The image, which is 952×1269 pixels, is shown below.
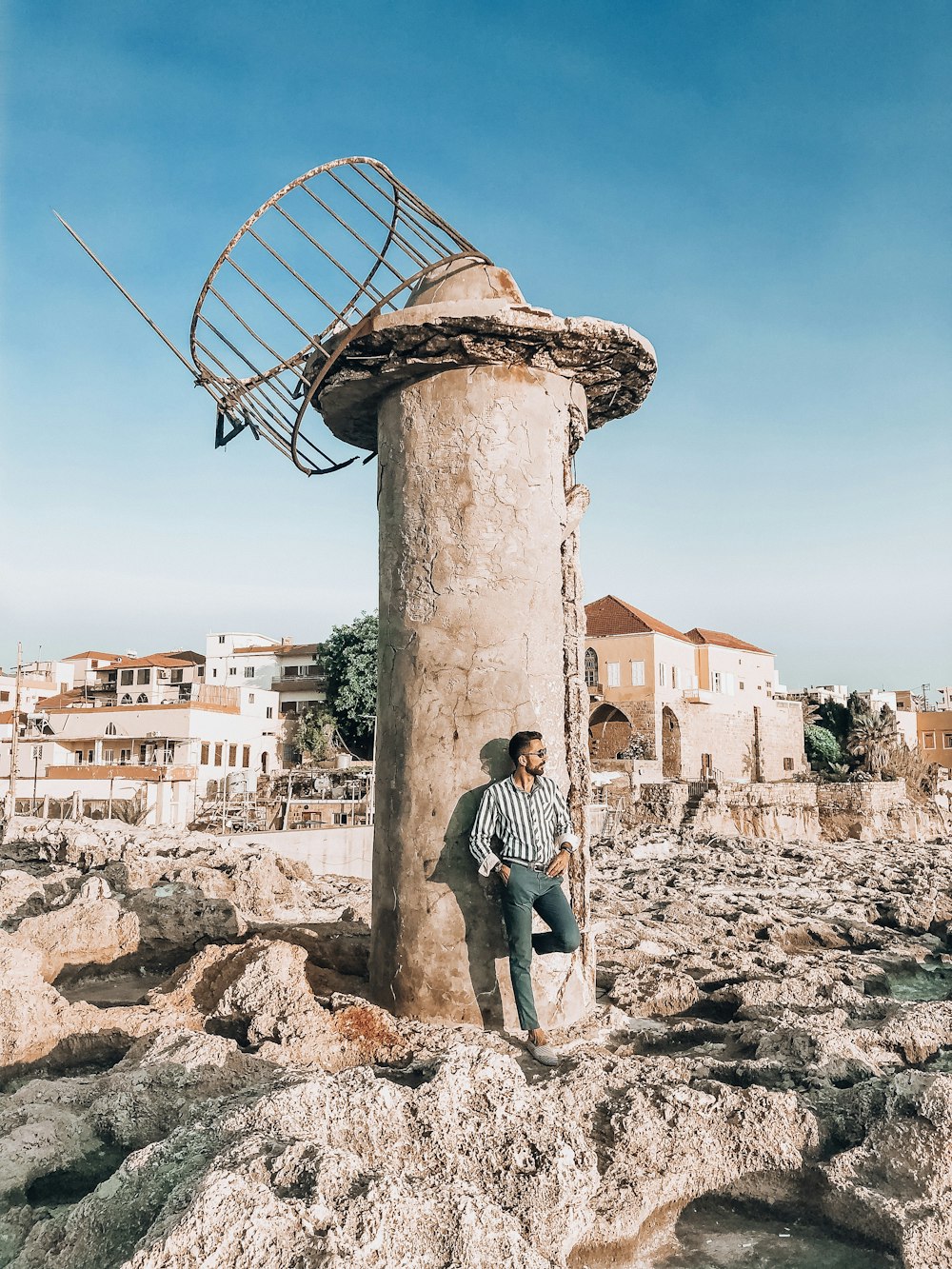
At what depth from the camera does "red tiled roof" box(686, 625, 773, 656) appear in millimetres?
53031

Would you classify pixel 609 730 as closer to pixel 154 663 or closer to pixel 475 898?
pixel 154 663

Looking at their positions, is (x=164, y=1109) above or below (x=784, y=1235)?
above

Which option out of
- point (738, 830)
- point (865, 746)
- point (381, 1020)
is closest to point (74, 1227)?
point (381, 1020)

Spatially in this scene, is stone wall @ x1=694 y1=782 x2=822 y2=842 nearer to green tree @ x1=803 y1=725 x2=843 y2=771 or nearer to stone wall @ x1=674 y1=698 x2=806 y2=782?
stone wall @ x1=674 y1=698 x2=806 y2=782

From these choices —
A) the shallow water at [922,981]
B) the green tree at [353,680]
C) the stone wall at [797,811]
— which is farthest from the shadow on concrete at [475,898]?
the green tree at [353,680]

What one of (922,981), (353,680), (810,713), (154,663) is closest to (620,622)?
(353,680)

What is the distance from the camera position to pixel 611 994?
18.1 ft

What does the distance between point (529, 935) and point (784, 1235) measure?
6.77 ft

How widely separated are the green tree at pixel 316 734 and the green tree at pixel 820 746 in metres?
27.4

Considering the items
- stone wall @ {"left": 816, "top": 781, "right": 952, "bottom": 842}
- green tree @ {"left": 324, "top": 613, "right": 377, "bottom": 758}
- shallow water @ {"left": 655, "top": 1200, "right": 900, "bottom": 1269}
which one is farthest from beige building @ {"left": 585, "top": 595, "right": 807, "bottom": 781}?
shallow water @ {"left": 655, "top": 1200, "right": 900, "bottom": 1269}

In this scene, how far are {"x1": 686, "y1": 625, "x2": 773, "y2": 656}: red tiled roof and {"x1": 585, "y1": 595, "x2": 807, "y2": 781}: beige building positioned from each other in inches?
5.4

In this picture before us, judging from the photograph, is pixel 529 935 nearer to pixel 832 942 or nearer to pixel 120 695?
pixel 832 942

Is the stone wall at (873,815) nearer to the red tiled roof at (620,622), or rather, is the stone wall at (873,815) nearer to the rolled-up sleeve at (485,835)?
the red tiled roof at (620,622)

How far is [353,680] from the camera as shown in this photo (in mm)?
42531
